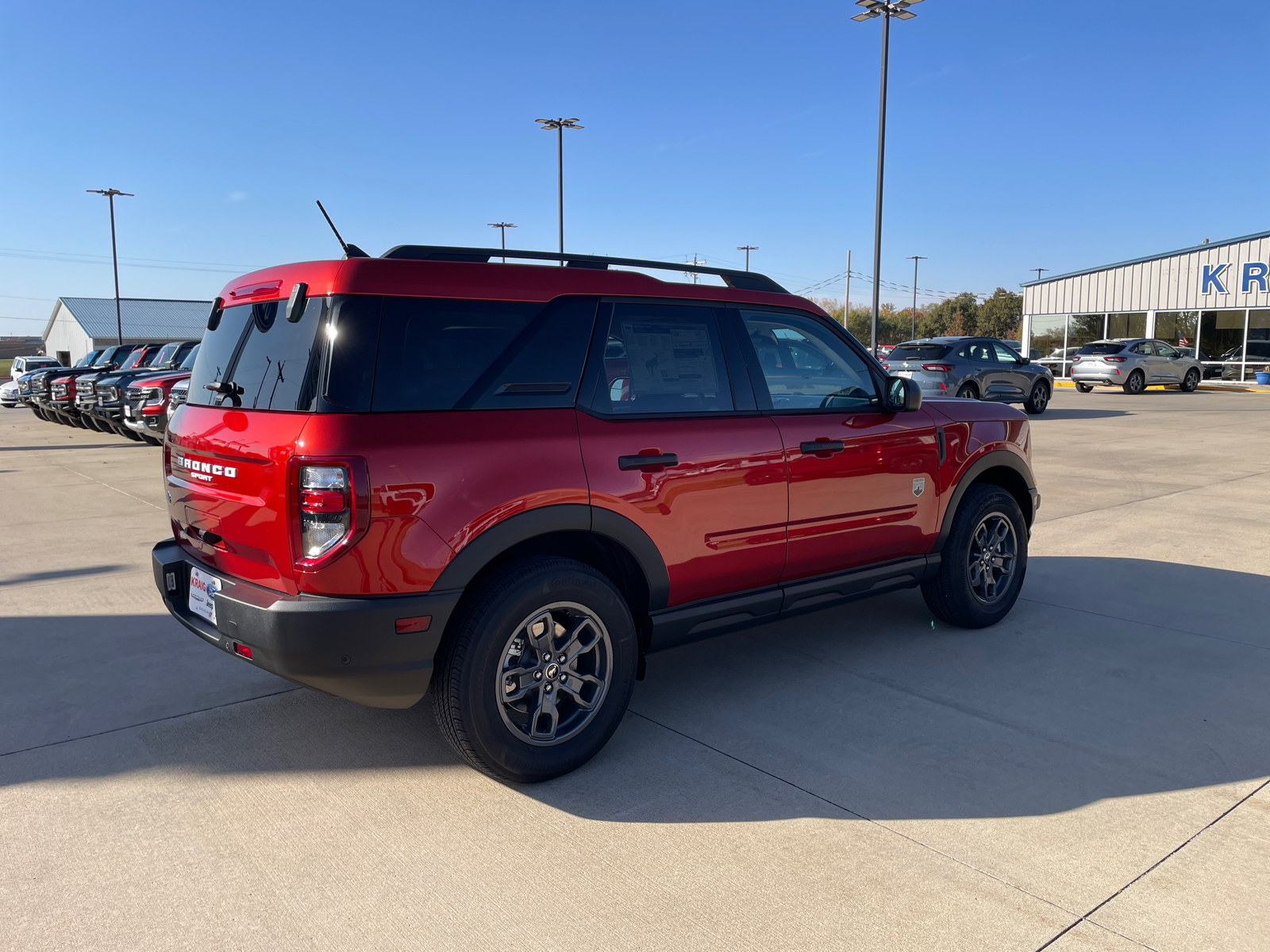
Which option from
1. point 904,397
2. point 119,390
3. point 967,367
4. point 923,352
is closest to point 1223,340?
point 967,367

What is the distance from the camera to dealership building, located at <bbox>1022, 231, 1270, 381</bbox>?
1358 inches

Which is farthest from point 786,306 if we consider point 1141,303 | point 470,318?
point 1141,303

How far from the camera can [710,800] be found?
3.29 m

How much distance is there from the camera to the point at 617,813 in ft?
10.6

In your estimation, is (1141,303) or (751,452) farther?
(1141,303)

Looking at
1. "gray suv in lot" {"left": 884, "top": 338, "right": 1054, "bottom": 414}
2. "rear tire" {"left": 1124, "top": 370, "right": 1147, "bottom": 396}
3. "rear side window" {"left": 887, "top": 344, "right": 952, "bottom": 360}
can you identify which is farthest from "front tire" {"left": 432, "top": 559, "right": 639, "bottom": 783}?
"rear tire" {"left": 1124, "top": 370, "right": 1147, "bottom": 396}

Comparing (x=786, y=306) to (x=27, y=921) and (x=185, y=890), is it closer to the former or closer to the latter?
(x=185, y=890)

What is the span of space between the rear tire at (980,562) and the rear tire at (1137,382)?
26793 millimetres

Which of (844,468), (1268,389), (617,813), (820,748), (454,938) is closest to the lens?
(454,938)

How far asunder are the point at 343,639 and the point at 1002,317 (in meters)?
105

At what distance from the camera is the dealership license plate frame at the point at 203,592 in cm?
338

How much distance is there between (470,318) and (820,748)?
6.95 feet

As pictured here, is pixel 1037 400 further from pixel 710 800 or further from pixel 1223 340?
pixel 1223 340

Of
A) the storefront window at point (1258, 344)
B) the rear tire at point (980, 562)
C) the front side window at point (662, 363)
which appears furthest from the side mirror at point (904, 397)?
the storefront window at point (1258, 344)
